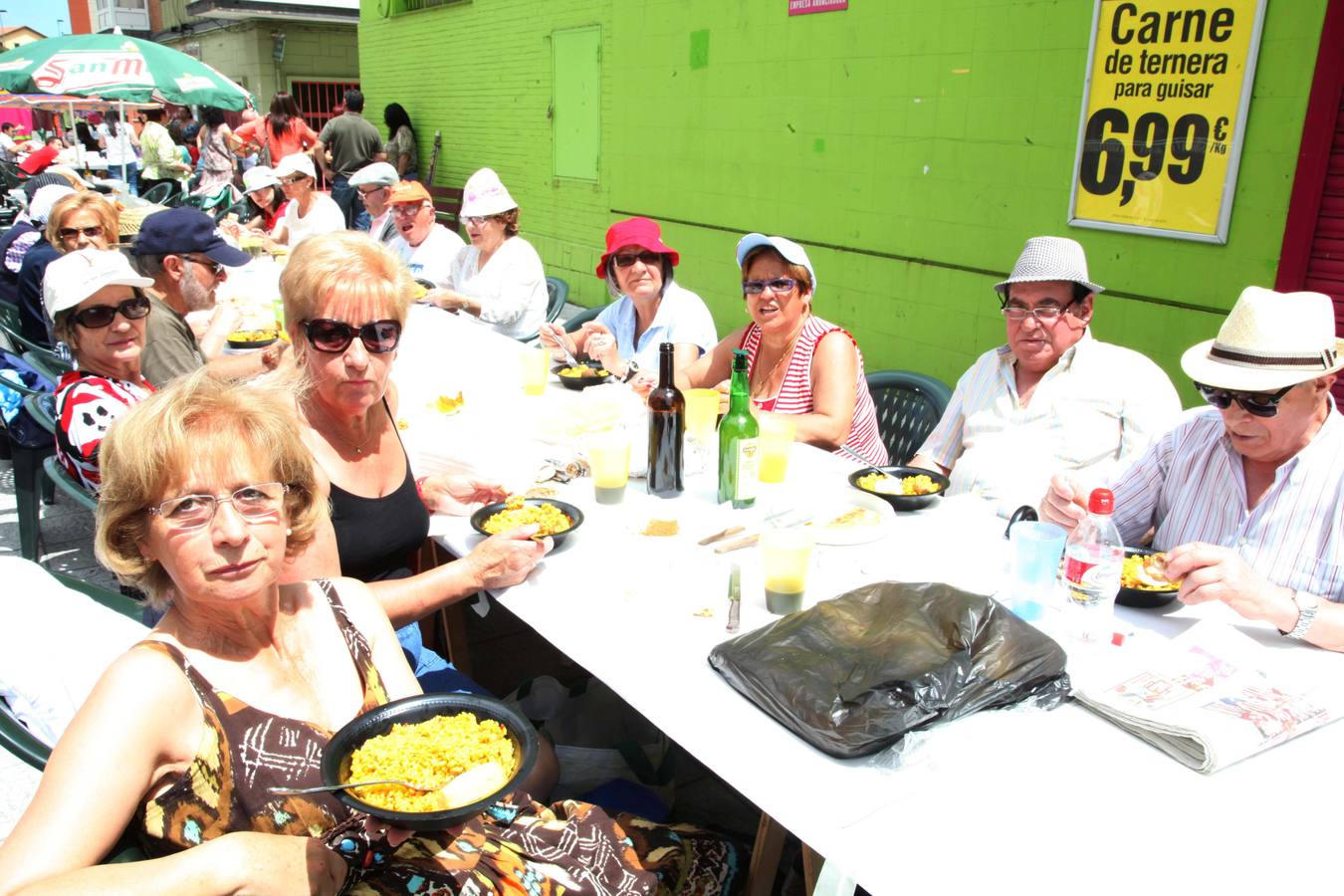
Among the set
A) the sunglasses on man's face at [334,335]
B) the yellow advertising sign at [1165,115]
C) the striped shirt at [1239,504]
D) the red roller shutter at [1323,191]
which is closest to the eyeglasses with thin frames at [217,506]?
the sunglasses on man's face at [334,335]

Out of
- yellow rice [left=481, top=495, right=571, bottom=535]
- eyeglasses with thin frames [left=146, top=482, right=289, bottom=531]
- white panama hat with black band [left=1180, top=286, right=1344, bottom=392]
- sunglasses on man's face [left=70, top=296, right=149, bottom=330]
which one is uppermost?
white panama hat with black band [left=1180, top=286, right=1344, bottom=392]

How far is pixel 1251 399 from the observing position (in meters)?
2.32

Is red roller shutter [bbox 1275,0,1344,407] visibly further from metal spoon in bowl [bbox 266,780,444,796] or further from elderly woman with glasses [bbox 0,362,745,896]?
metal spoon in bowl [bbox 266,780,444,796]

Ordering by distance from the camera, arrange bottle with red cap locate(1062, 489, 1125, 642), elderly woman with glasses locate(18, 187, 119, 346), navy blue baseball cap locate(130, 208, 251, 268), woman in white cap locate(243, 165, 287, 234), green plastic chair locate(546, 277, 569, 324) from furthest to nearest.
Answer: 1. woman in white cap locate(243, 165, 287, 234)
2. green plastic chair locate(546, 277, 569, 324)
3. elderly woman with glasses locate(18, 187, 119, 346)
4. navy blue baseball cap locate(130, 208, 251, 268)
5. bottle with red cap locate(1062, 489, 1125, 642)

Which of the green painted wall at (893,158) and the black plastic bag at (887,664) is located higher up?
the green painted wall at (893,158)

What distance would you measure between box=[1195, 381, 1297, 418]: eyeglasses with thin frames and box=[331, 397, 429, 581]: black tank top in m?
2.19

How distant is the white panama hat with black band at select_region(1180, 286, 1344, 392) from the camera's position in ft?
7.48

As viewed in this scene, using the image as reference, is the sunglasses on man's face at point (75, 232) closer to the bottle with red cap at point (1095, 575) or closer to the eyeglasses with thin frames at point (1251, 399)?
the bottle with red cap at point (1095, 575)

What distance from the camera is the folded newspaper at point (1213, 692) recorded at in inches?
70.3

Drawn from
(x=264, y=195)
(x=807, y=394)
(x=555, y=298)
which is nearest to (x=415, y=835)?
(x=807, y=394)

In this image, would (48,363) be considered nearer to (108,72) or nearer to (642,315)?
(642,315)

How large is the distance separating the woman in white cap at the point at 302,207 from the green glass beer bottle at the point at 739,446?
22.5 feet

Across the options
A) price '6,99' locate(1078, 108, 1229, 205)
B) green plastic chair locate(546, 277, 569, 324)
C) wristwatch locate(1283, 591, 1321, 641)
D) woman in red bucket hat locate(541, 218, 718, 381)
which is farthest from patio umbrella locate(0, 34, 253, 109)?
wristwatch locate(1283, 591, 1321, 641)

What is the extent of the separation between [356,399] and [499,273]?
361 cm
